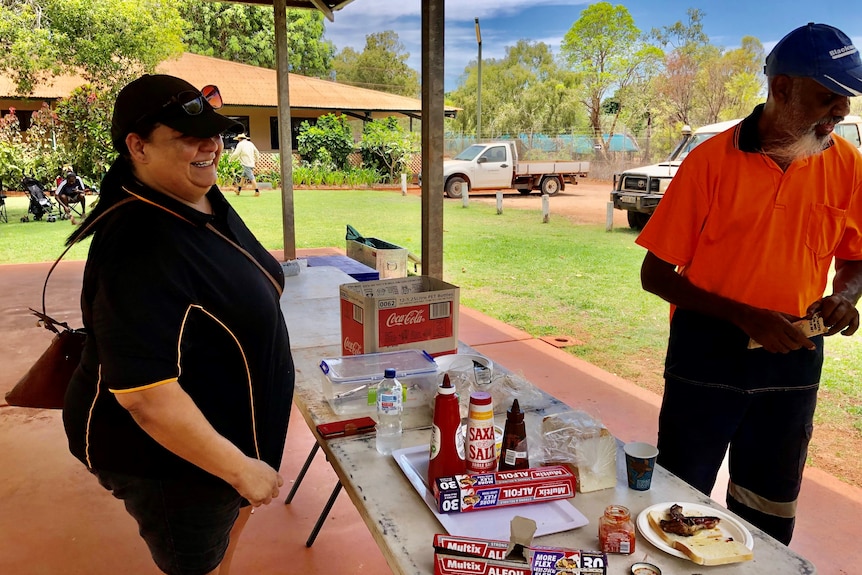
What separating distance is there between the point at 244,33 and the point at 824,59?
35.2 m

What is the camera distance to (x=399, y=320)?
2.30 m

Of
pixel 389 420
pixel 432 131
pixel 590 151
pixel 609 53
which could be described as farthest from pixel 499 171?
pixel 609 53

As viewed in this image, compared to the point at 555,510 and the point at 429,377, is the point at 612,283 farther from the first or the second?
the point at 555,510

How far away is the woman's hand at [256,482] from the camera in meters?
1.50

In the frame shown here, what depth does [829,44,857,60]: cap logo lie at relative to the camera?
1675mm

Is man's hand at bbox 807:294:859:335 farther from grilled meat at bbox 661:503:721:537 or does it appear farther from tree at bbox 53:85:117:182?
tree at bbox 53:85:117:182

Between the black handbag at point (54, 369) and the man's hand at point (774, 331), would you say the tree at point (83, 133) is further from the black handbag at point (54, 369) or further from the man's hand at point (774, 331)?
the man's hand at point (774, 331)

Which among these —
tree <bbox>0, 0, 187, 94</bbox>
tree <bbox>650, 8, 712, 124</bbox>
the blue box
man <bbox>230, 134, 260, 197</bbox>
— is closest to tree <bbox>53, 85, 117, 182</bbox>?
tree <bbox>0, 0, 187, 94</bbox>

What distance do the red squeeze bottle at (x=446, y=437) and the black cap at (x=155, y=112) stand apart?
2.70 ft

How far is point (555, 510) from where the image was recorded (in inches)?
55.6

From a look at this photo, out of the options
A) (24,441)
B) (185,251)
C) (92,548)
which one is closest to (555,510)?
(185,251)

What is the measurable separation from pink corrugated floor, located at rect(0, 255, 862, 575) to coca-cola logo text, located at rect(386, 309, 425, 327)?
3.30ft

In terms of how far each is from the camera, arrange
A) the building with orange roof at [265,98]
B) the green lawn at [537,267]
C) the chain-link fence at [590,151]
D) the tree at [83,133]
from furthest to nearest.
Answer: the chain-link fence at [590,151]
the building with orange roof at [265,98]
the tree at [83,133]
the green lawn at [537,267]

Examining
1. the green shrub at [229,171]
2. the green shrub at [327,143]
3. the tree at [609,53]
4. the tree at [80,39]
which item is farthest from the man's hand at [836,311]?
the tree at [609,53]
